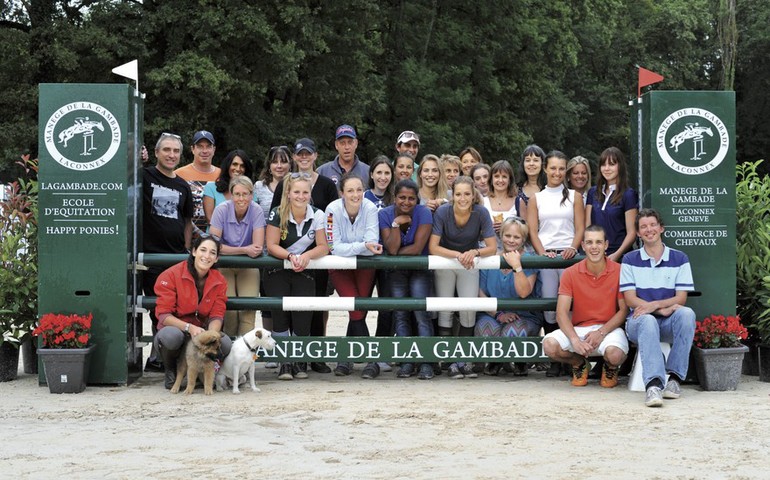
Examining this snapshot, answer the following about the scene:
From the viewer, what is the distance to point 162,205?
8.72 m

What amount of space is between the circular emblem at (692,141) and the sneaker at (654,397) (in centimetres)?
179

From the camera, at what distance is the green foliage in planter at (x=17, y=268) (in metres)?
8.45

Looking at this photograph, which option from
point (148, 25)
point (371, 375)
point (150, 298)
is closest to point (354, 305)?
point (371, 375)

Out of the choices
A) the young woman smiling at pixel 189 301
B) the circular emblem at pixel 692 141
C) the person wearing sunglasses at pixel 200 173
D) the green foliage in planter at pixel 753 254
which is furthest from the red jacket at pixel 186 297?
the green foliage in planter at pixel 753 254

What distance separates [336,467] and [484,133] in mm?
24284

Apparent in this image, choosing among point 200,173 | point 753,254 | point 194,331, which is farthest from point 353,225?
point 753,254

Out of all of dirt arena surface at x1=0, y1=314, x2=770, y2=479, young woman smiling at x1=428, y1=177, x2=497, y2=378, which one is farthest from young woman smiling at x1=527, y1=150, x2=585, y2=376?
dirt arena surface at x1=0, y1=314, x2=770, y2=479

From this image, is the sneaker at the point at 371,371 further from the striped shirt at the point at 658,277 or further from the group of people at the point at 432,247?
the striped shirt at the point at 658,277

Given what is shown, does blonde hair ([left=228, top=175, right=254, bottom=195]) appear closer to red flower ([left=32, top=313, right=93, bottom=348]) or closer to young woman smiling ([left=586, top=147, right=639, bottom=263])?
red flower ([left=32, top=313, right=93, bottom=348])

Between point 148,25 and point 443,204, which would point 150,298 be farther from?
point 148,25

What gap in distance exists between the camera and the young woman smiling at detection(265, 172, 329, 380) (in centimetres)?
834

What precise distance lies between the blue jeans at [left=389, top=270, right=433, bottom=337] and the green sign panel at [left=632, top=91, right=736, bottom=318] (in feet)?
5.85

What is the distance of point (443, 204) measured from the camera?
8547 mm

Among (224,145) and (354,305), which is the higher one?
(224,145)
